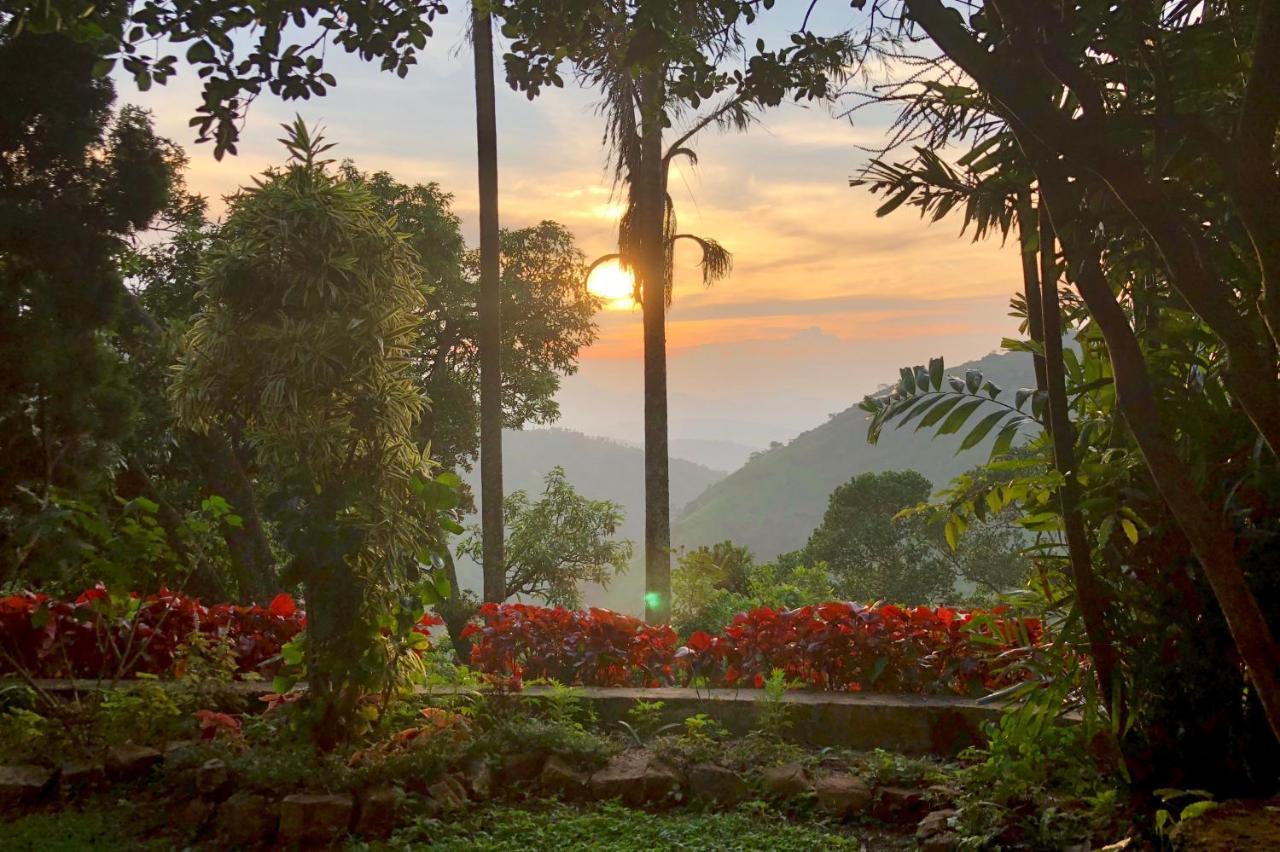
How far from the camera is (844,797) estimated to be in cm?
404

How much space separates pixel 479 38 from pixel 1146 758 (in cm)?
1040

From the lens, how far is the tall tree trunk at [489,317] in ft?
37.0

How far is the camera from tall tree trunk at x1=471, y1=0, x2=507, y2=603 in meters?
11.3

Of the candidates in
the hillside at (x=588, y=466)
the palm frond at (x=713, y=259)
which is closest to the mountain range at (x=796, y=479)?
the hillside at (x=588, y=466)

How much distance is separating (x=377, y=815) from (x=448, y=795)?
0.94 ft

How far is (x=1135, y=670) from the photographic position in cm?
306

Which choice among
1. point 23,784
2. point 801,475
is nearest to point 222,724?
point 23,784

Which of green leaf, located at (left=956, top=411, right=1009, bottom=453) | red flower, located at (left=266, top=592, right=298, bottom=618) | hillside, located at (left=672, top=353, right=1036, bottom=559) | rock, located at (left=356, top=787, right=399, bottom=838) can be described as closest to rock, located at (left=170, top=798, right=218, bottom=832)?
rock, located at (left=356, top=787, right=399, bottom=838)

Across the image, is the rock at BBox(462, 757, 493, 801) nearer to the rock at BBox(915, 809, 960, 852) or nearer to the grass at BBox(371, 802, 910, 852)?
the grass at BBox(371, 802, 910, 852)

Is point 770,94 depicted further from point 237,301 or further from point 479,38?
point 479,38

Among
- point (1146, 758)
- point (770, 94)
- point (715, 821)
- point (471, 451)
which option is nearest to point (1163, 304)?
point (1146, 758)

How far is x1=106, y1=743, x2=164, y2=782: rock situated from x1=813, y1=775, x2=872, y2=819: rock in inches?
113

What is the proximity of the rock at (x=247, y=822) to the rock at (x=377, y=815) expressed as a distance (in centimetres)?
33

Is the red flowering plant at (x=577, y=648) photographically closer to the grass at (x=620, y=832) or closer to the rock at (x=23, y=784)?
the grass at (x=620, y=832)
